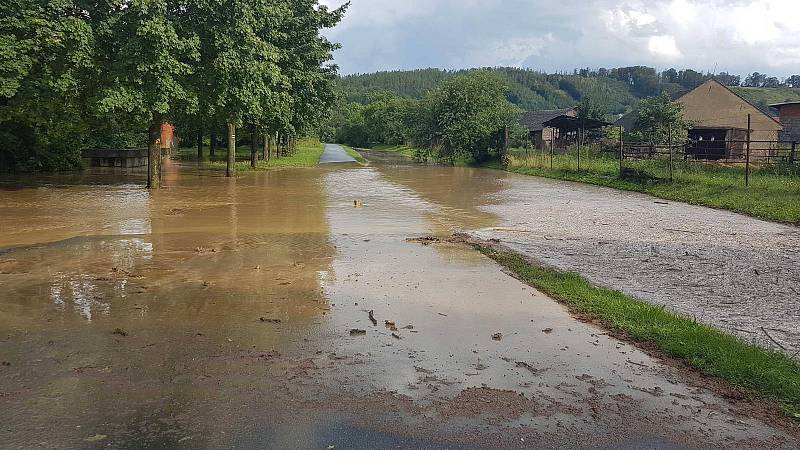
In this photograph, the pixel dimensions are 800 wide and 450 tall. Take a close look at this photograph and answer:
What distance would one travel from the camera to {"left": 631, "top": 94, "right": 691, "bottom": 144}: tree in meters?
39.5

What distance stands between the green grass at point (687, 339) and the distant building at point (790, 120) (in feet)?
149

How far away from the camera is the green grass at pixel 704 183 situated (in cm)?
1744

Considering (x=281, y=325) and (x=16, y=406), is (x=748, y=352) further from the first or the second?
(x=16, y=406)

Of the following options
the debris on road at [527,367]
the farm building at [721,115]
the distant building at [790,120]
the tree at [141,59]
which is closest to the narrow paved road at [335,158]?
the farm building at [721,115]

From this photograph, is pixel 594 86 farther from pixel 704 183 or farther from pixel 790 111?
pixel 704 183

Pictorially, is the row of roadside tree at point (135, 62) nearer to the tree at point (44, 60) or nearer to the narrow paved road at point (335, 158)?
the tree at point (44, 60)

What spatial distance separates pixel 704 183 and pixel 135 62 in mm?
19217

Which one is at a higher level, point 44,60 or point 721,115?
point 721,115

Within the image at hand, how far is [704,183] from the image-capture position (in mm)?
22062

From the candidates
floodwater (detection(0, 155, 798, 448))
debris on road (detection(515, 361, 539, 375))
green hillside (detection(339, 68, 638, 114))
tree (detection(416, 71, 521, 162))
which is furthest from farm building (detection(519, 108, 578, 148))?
green hillside (detection(339, 68, 638, 114))

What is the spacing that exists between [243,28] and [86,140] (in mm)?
19623

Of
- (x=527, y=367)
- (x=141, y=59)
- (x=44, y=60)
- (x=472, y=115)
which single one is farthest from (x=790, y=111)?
(x=527, y=367)

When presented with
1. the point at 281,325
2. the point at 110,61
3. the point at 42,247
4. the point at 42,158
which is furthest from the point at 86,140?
the point at 281,325

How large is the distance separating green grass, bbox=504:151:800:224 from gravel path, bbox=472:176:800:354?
876 millimetres
